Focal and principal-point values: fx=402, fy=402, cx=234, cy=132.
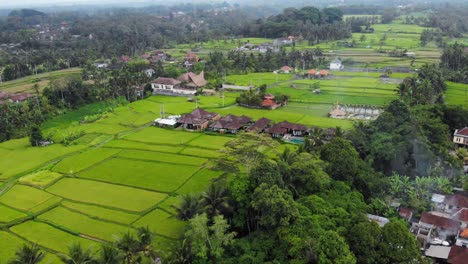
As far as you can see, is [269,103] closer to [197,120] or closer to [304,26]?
[197,120]

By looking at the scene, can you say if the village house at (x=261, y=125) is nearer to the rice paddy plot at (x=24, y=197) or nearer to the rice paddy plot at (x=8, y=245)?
the rice paddy plot at (x=24, y=197)

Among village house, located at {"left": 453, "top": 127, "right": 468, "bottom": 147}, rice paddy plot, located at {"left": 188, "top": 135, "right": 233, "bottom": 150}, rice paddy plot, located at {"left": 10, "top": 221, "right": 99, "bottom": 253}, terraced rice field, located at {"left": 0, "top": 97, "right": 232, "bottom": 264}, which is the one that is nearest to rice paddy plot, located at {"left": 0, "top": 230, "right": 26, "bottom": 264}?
terraced rice field, located at {"left": 0, "top": 97, "right": 232, "bottom": 264}

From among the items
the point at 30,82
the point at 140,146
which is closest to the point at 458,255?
the point at 140,146

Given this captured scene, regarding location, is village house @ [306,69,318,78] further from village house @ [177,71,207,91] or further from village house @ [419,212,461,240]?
village house @ [419,212,461,240]

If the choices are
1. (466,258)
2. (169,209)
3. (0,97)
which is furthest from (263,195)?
(0,97)

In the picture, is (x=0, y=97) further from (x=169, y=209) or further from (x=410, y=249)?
(x=410, y=249)

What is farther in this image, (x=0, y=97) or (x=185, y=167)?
(x=0, y=97)
